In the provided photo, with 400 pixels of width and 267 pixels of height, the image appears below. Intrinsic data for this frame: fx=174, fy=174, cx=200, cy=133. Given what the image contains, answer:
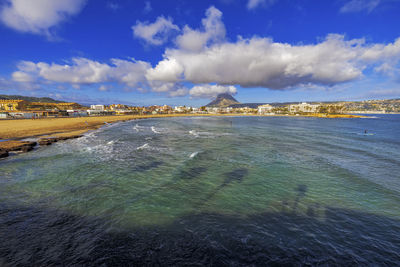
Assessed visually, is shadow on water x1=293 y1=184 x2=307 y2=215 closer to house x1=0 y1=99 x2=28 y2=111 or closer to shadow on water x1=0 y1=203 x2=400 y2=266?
shadow on water x1=0 y1=203 x2=400 y2=266

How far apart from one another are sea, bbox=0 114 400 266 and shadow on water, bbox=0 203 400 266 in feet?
0.14

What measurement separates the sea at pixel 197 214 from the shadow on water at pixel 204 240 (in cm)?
4

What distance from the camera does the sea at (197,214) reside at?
6.65 metres

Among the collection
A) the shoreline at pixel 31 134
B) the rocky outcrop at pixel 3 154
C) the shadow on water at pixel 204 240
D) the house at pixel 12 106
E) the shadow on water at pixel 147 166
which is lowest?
the shadow on water at pixel 204 240

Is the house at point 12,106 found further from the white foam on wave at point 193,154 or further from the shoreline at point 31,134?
the white foam on wave at point 193,154

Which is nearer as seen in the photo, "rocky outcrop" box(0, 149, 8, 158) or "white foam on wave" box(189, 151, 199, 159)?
"rocky outcrop" box(0, 149, 8, 158)

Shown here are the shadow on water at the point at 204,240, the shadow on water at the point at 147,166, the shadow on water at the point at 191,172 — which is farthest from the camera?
the shadow on water at the point at 147,166

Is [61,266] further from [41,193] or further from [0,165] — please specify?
[0,165]

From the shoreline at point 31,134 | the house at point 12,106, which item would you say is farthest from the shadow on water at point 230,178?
the house at point 12,106

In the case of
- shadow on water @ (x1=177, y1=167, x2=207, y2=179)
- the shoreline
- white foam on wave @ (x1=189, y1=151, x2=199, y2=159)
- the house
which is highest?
the house

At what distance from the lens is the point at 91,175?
1441 centimetres

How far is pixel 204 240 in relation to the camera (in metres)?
7.40

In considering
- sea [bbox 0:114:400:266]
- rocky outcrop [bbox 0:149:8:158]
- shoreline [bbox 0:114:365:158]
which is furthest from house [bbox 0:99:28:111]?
sea [bbox 0:114:400:266]

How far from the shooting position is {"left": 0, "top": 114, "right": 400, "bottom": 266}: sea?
665 centimetres
